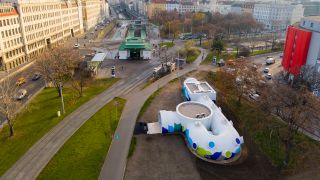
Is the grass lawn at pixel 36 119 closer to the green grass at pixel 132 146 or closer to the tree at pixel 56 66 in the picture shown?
the tree at pixel 56 66

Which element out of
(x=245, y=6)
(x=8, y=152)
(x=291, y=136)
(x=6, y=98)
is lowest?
(x=8, y=152)

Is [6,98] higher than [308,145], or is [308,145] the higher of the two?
[6,98]

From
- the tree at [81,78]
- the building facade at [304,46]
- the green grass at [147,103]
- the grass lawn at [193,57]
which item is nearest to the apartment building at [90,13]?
the grass lawn at [193,57]

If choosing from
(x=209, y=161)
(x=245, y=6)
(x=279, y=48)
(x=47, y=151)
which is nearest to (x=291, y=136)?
(x=209, y=161)

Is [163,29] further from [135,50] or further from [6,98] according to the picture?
[6,98]

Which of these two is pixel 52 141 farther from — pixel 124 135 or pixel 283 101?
pixel 283 101

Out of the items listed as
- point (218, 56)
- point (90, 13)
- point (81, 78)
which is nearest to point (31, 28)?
point (81, 78)
